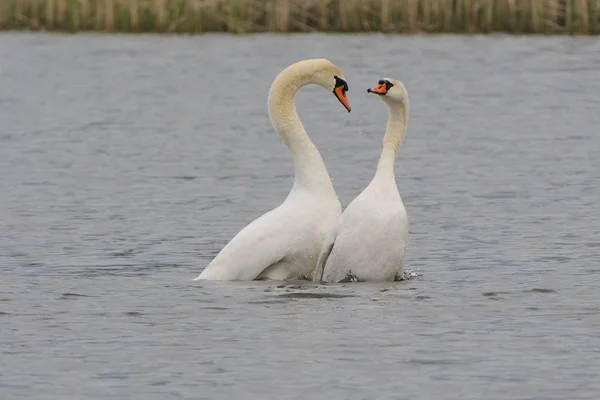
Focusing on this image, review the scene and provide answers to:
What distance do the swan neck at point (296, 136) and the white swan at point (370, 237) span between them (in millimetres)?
395

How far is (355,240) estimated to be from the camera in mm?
9906

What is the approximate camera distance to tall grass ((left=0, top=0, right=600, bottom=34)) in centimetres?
3047

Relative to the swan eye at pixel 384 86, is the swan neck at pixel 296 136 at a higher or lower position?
lower

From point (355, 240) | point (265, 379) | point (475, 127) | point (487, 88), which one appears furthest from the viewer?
point (487, 88)

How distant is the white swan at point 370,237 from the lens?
991 centimetres

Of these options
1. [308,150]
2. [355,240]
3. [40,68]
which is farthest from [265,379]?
[40,68]

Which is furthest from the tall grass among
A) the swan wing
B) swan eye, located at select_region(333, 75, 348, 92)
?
the swan wing

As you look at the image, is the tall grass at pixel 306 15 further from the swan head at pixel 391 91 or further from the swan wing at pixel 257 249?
the swan wing at pixel 257 249

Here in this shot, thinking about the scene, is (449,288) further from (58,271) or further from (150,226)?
(150,226)

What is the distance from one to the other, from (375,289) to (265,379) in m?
2.43

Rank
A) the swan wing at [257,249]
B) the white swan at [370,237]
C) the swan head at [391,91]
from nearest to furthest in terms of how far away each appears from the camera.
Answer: the white swan at [370,237]
the swan wing at [257,249]
the swan head at [391,91]

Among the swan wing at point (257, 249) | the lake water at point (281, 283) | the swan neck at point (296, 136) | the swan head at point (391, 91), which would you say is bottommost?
the lake water at point (281, 283)

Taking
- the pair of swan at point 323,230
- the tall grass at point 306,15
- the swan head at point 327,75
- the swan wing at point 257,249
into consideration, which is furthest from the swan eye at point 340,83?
the tall grass at point 306,15

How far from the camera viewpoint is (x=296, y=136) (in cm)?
1066
